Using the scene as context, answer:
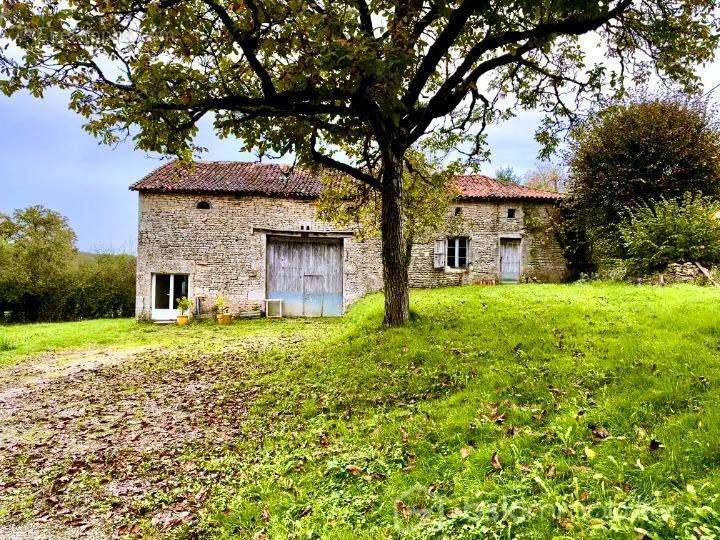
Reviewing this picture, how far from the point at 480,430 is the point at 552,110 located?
307 inches

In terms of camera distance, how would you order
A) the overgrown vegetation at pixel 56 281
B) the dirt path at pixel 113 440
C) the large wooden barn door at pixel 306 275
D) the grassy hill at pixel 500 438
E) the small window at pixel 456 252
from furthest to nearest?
the overgrown vegetation at pixel 56 281 → the small window at pixel 456 252 → the large wooden barn door at pixel 306 275 → the dirt path at pixel 113 440 → the grassy hill at pixel 500 438

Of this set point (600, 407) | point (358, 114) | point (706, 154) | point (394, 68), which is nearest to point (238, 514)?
point (600, 407)

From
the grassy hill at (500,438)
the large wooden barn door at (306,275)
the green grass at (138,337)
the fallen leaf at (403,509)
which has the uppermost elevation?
the large wooden barn door at (306,275)

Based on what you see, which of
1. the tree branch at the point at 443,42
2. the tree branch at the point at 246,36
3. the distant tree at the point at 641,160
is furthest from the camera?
the distant tree at the point at 641,160

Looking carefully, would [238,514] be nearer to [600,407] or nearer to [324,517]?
[324,517]

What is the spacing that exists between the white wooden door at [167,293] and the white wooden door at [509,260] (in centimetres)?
1285

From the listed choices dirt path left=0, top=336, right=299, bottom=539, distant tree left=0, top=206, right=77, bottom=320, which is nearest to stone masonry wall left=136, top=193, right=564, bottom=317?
dirt path left=0, top=336, right=299, bottom=539

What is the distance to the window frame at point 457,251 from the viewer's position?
18.7m

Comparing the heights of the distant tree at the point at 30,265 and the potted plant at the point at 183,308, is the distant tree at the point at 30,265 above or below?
above

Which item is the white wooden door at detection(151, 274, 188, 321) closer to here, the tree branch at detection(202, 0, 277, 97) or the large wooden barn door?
the large wooden barn door

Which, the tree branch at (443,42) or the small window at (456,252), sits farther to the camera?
the small window at (456,252)

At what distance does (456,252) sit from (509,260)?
7.49 ft

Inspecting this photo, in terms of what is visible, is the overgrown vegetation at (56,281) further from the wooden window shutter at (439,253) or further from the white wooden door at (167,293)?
the wooden window shutter at (439,253)

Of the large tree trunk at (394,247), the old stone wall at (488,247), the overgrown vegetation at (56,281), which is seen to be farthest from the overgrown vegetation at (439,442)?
the overgrown vegetation at (56,281)
